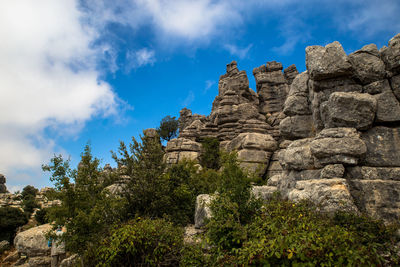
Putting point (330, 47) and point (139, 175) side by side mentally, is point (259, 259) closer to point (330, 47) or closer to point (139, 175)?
point (139, 175)

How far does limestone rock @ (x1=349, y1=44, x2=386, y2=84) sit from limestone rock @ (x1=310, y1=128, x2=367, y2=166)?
3227 mm

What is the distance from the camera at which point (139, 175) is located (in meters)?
14.2

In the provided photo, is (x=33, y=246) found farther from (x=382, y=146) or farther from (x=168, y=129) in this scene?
(x=168, y=129)

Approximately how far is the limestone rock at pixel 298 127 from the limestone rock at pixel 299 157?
0.91m

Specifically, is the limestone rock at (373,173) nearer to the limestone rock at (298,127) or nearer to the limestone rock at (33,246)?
the limestone rock at (298,127)

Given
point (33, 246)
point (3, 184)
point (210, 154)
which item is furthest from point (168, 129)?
point (33, 246)

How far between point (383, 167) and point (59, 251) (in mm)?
17043

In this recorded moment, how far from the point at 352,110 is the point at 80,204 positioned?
13251mm

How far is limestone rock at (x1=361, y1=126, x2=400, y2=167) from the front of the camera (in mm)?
11133

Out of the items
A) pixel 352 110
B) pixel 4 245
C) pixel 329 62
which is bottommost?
pixel 4 245

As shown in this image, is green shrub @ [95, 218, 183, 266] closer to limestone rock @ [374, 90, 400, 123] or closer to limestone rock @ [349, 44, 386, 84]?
limestone rock @ [374, 90, 400, 123]

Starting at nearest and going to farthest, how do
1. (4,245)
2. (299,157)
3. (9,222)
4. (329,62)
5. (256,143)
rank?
(329,62) < (299,157) < (4,245) < (9,222) < (256,143)

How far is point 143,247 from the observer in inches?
347

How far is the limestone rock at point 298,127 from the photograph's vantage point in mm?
15336
